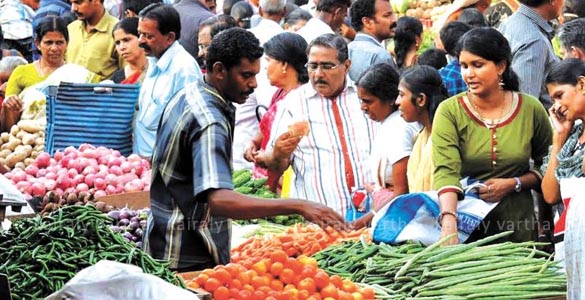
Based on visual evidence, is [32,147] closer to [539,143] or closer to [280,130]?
[280,130]

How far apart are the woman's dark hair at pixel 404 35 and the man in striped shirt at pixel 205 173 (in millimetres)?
5476

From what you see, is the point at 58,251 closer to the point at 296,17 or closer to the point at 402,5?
the point at 296,17

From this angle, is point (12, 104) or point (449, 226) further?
point (12, 104)

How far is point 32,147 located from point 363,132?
12.2 feet

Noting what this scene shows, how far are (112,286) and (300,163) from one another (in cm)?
406

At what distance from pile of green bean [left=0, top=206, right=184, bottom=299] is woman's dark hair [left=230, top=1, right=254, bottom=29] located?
767 cm

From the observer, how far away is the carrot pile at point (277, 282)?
17.3ft

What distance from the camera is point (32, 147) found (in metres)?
10.6

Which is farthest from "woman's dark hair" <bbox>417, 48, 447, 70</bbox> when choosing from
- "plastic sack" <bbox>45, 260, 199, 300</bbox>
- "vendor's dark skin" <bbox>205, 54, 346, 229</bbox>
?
"plastic sack" <bbox>45, 260, 199, 300</bbox>

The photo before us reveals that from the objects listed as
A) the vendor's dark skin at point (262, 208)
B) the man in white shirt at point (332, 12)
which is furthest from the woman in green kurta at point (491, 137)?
the man in white shirt at point (332, 12)

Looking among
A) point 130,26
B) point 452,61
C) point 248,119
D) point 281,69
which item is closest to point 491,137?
point 452,61

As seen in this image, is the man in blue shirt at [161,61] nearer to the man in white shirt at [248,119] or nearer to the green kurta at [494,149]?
the man in white shirt at [248,119]

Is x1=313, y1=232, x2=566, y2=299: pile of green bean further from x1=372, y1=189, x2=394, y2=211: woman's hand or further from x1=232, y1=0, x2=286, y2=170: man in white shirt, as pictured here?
x1=232, y1=0, x2=286, y2=170: man in white shirt

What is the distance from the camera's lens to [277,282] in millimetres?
5508
